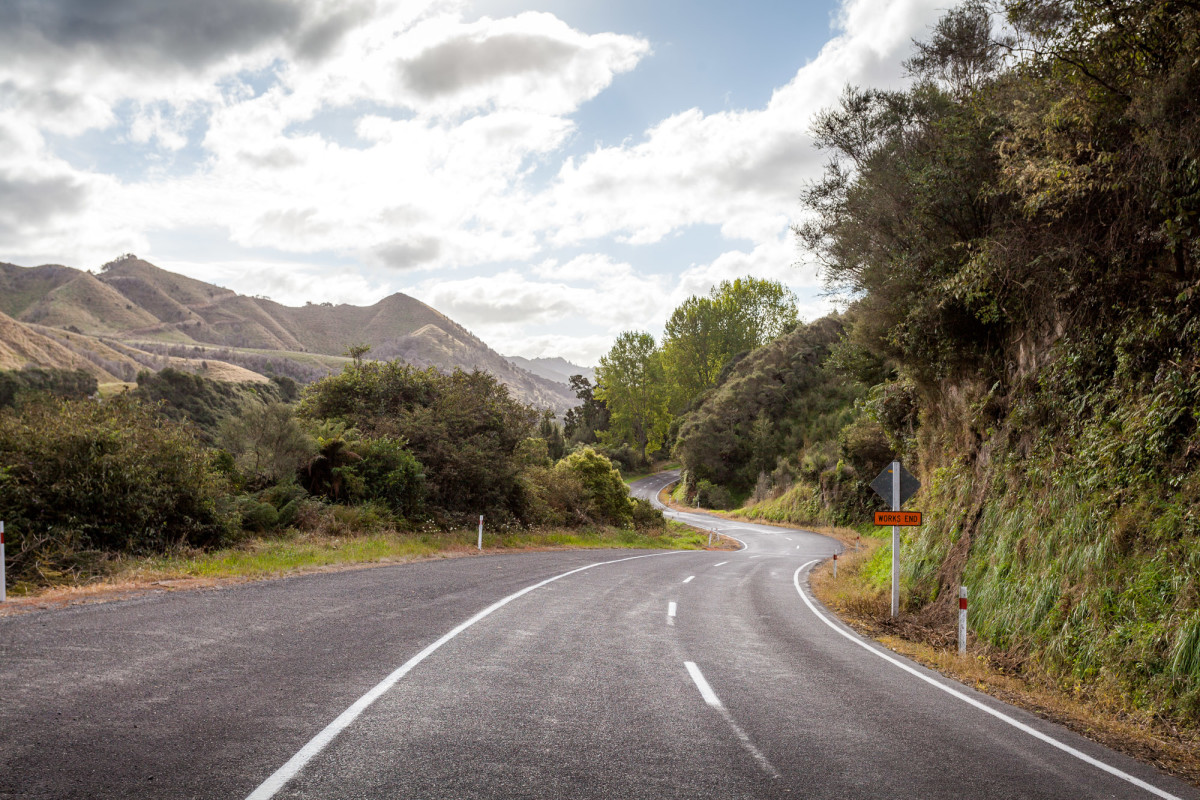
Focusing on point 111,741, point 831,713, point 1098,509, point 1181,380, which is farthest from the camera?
point 1098,509

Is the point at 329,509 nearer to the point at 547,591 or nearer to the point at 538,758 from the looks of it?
the point at 547,591

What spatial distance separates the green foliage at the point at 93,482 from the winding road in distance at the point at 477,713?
3.59m

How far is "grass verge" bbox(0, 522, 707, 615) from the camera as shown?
959 cm

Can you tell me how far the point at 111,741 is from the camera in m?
4.22

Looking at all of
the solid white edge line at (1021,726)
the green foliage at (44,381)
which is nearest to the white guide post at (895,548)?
the solid white edge line at (1021,726)

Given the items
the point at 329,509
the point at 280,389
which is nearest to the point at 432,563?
the point at 329,509

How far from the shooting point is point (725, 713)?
5.72 meters

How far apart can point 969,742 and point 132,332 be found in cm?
22004

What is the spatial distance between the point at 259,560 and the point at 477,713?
9.88 meters

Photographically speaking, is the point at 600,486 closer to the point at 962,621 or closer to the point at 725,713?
the point at 962,621

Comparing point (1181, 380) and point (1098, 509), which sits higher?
point (1181, 380)

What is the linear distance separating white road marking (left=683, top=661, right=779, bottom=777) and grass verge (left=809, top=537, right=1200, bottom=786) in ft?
10.5

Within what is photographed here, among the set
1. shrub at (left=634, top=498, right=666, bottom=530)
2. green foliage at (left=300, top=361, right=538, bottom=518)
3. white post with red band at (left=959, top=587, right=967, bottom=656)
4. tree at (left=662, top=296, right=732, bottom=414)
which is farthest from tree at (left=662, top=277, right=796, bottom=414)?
white post with red band at (left=959, top=587, right=967, bottom=656)

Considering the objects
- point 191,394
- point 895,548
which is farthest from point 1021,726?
point 191,394
